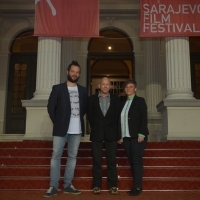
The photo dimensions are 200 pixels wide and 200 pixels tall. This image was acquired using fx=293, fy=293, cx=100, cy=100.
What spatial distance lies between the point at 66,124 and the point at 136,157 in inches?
43.6

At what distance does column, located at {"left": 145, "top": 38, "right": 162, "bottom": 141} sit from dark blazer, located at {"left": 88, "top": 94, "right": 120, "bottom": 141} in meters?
5.24

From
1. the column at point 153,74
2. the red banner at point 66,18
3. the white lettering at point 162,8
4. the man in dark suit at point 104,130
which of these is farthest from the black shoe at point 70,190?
the column at point 153,74

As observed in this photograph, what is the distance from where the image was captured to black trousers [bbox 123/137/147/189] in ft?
13.7

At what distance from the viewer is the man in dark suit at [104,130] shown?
14.0 ft

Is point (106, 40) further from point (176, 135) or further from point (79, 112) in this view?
point (79, 112)

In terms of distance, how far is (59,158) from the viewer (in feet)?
13.6

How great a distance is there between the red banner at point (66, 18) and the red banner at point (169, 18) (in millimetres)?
1228

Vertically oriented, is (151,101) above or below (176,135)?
above

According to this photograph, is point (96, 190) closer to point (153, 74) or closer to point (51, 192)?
point (51, 192)

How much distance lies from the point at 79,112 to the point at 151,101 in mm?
5982

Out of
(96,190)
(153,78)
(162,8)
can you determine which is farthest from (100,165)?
(153,78)

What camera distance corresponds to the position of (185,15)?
7109 millimetres

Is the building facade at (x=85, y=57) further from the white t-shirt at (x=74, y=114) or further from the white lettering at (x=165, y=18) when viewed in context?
the white t-shirt at (x=74, y=114)

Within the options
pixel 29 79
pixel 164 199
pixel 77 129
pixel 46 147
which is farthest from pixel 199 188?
pixel 29 79
